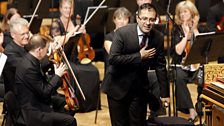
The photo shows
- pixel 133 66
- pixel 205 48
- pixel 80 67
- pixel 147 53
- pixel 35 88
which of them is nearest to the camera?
pixel 147 53

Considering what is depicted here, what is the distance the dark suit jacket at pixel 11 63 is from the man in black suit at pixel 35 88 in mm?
255

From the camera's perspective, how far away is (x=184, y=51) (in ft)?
21.3

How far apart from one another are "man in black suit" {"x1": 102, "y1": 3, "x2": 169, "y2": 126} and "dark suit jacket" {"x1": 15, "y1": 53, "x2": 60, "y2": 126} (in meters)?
0.57

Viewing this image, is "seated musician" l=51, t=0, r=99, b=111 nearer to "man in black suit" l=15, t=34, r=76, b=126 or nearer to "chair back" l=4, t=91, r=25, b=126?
"man in black suit" l=15, t=34, r=76, b=126

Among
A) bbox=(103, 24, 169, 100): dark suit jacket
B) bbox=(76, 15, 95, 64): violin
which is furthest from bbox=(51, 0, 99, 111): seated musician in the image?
bbox=(103, 24, 169, 100): dark suit jacket

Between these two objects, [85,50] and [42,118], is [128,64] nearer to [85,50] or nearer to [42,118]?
[42,118]

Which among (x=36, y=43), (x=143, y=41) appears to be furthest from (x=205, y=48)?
(x=36, y=43)

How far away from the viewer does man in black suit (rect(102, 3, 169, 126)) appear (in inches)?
179

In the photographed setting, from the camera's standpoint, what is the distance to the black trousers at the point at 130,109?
15.4 feet

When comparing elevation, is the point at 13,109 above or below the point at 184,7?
below

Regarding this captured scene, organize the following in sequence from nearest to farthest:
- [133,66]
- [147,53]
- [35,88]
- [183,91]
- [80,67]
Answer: [147,53] → [133,66] → [35,88] → [183,91] → [80,67]

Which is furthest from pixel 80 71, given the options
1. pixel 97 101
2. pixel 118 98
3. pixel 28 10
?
pixel 118 98

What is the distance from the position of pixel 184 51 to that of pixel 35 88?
2.26 meters

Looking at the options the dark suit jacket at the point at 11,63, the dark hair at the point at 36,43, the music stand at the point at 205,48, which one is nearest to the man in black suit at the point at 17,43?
the dark suit jacket at the point at 11,63
